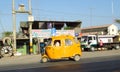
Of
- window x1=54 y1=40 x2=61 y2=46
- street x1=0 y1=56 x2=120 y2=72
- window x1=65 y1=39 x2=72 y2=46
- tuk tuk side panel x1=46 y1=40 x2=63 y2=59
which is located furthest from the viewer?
window x1=65 y1=39 x2=72 y2=46

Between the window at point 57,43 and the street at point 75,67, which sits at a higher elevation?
the window at point 57,43

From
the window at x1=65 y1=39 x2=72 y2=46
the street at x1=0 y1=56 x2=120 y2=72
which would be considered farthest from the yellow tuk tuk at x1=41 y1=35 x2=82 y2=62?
the street at x1=0 y1=56 x2=120 y2=72

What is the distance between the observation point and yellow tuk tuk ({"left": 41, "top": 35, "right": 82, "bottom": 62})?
25.3m

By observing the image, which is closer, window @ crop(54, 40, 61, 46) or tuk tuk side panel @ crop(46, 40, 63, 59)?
tuk tuk side panel @ crop(46, 40, 63, 59)

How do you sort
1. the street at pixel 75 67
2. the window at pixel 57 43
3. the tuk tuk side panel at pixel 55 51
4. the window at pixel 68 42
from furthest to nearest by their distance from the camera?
the window at pixel 68 42
the window at pixel 57 43
the tuk tuk side panel at pixel 55 51
the street at pixel 75 67

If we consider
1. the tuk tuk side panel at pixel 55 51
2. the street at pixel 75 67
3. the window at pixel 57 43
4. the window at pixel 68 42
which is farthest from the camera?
the window at pixel 68 42

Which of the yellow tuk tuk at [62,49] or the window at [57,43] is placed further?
the window at [57,43]

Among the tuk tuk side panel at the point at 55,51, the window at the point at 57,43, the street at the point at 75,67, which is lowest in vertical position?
the street at the point at 75,67

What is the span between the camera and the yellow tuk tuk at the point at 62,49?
25.3 metres

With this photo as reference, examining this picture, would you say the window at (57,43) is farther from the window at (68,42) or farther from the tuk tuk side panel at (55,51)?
the window at (68,42)

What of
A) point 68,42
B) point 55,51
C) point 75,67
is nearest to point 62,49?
point 55,51

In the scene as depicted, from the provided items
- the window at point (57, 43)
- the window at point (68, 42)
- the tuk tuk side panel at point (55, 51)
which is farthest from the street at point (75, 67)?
the window at point (68, 42)

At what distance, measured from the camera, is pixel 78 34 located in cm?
5366

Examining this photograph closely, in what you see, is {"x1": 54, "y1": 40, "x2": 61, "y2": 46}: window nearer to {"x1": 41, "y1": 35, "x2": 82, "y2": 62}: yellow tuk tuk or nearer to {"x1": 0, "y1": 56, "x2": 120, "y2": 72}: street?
{"x1": 41, "y1": 35, "x2": 82, "y2": 62}: yellow tuk tuk
